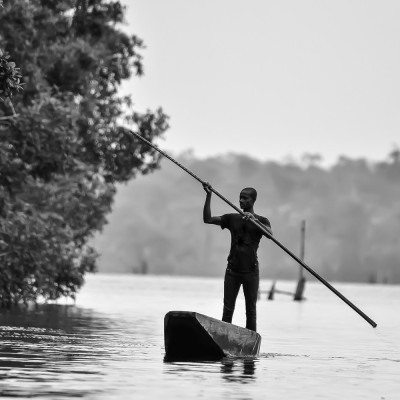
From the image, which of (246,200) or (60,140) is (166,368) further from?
(60,140)

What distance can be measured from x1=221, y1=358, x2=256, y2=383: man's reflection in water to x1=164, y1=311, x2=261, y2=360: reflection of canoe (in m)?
0.32

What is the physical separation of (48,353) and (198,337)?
270cm

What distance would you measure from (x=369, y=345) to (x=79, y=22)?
2665 cm

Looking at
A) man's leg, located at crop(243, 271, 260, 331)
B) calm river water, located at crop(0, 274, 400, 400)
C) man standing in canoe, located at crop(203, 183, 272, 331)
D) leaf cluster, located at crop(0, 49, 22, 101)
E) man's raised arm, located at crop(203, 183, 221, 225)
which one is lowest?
calm river water, located at crop(0, 274, 400, 400)

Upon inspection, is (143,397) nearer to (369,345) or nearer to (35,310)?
(369,345)

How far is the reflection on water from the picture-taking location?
19.2 meters

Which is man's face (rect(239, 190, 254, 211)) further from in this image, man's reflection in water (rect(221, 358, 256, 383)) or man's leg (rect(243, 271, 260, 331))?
man's reflection in water (rect(221, 358, 256, 383))

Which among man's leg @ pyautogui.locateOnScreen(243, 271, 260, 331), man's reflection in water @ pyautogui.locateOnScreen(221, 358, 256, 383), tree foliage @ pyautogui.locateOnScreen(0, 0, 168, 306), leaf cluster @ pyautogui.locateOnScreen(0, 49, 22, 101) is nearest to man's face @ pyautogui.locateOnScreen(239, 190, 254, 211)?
man's leg @ pyautogui.locateOnScreen(243, 271, 260, 331)

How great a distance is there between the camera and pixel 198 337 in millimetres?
24688

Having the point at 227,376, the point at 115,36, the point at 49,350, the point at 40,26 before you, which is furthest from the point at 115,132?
the point at 227,376

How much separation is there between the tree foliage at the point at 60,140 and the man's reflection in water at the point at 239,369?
1253cm

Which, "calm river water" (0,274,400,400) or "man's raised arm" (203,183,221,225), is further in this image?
"man's raised arm" (203,183,221,225)

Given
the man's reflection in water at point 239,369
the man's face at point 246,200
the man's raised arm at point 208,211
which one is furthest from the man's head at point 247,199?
the man's reflection in water at point 239,369

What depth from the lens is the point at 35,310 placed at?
49.0 m
